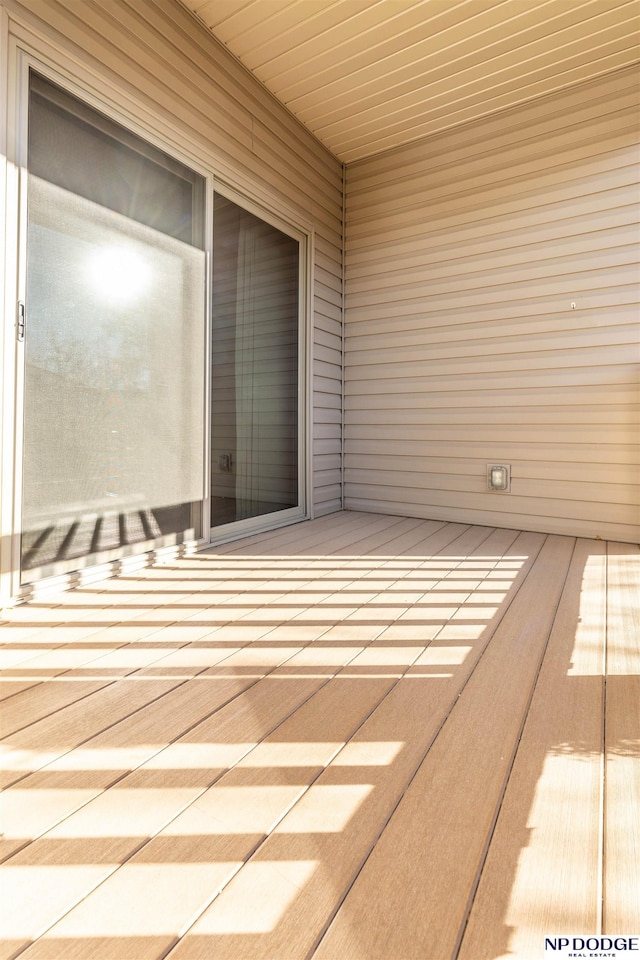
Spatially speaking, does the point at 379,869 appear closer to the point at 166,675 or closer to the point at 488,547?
the point at 166,675

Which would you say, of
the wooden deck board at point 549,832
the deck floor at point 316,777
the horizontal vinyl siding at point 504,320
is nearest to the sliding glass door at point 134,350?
Answer: the deck floor at point 316,777

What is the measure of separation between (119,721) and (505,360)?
2977mm

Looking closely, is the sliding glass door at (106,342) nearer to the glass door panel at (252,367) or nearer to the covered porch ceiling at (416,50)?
the glass door panel at (252,367)

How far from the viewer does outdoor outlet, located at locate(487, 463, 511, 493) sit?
329 centimetres

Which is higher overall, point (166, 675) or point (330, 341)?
point (330, 341)

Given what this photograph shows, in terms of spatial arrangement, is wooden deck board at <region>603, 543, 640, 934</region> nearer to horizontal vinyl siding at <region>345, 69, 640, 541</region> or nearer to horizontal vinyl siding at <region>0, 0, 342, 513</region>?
horizontal vinyl siding at <region>345, 69, 640, 541</region>

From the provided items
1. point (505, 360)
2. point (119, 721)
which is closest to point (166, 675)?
point (119, 721)

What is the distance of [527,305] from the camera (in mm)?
3182

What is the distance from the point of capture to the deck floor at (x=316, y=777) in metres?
0.67

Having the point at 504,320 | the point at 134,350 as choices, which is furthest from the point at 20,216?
the point at 504,320

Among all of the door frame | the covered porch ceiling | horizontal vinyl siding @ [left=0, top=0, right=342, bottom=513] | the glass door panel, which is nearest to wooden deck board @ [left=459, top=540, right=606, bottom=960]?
the door frame

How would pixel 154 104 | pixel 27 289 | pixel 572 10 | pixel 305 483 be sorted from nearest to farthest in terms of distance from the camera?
1. pixel 27 289
2. pixel 154 104
3. pixel 572 10
4. pixel 305 483

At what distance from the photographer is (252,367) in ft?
9.91

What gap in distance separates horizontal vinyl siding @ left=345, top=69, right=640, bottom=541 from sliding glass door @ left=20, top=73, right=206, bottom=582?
159cm
